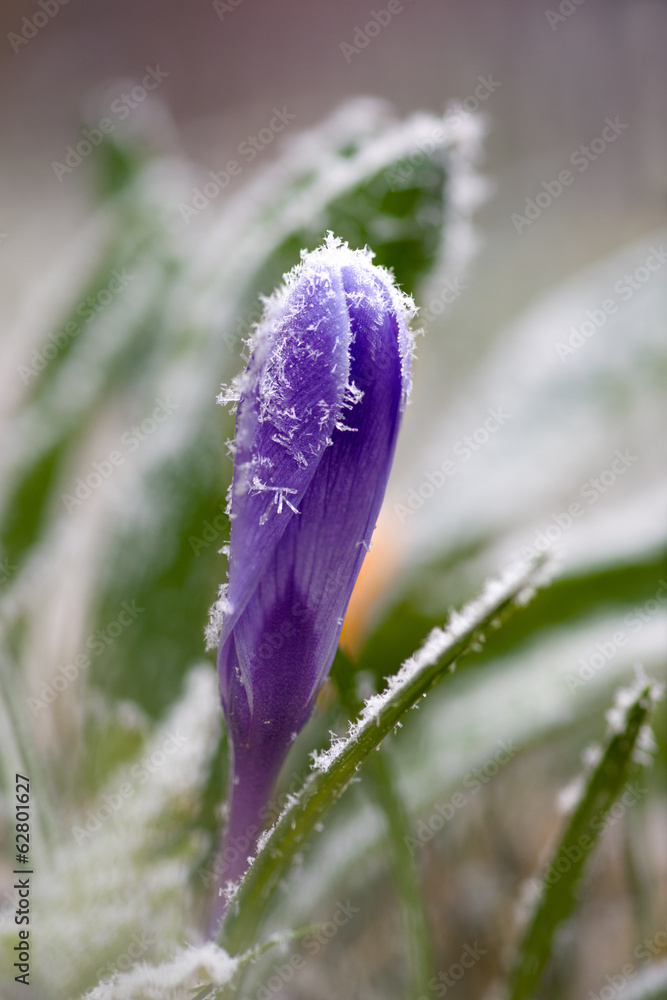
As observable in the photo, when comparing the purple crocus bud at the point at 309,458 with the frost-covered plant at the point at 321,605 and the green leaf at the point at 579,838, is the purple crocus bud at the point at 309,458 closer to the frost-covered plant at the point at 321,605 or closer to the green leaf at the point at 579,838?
the frost-covered plant at the point at 321,605

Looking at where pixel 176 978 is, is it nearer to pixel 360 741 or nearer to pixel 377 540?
pixel 360 741

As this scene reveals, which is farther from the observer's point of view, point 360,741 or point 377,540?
point 377,540

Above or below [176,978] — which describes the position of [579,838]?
above

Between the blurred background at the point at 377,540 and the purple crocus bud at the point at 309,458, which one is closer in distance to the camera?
the purple crocus bud at the point at 309,458

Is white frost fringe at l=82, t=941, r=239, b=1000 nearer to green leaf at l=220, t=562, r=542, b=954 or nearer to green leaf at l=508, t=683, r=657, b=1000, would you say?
green leaf at l=220, t=562, r=542, b=954

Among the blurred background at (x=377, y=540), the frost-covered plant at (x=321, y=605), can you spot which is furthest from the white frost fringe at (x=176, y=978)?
the blurred background at (x=377, y=540)

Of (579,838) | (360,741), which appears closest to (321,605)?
(360,741)
